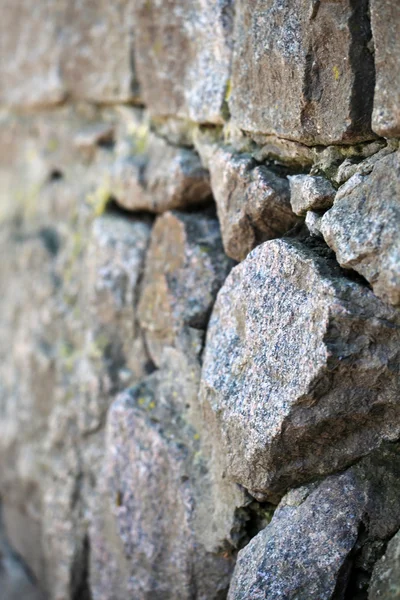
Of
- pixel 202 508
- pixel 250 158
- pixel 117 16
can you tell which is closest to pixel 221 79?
pixel 250 158

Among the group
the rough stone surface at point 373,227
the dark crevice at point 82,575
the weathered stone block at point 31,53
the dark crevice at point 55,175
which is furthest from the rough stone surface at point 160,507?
the weathered stone block at point 31,53

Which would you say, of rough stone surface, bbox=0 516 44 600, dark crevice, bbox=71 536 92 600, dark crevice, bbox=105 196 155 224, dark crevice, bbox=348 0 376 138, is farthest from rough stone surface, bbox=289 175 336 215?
rough stone surface, bbox=0 516 44 600

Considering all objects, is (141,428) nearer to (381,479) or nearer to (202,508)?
(202,508)

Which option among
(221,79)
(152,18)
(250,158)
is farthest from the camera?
(152,18)

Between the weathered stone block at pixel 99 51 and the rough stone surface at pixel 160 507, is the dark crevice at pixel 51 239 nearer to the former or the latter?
the weathered stone block at pixel 99 51

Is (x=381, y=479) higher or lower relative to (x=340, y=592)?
higher

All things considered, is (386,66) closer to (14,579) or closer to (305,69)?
(305,69)

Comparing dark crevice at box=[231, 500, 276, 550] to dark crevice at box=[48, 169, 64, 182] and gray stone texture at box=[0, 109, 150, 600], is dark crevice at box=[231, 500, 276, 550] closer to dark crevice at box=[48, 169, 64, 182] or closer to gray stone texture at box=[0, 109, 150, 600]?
gray stone texture at box=[0, 109, 150, 600]

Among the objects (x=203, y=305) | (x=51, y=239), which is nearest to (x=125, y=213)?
(x=51, y=239)

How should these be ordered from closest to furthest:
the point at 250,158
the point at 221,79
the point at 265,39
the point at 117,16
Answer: the point at 265,39
the point at 250,158
the point at 221,79
the point at 117,16
